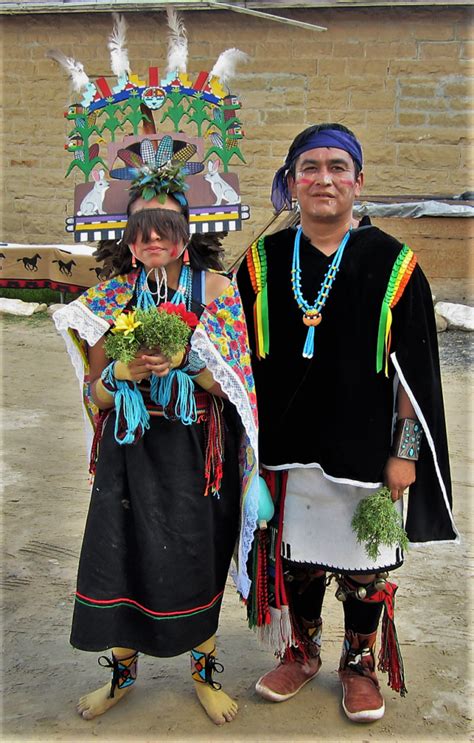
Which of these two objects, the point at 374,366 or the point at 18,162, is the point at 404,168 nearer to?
the point at 18,162

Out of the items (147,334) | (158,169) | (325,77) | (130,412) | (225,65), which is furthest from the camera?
(325,77)

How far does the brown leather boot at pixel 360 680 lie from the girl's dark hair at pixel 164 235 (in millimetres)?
1423

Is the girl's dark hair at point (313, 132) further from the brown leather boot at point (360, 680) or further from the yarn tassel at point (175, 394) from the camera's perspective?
the brown leather boot at point (360, 680)

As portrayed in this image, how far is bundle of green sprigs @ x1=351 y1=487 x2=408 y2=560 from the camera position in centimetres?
→ 257

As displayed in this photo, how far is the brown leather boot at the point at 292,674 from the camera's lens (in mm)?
2916

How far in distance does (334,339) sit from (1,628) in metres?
1.92

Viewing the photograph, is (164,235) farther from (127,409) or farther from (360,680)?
(360,680)

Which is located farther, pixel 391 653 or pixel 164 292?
pixel 391 653

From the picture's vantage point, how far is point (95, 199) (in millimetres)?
2754

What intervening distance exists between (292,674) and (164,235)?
5.40ft

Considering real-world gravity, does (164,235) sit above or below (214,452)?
above

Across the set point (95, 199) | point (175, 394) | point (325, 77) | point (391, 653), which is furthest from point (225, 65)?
point (325, 77)

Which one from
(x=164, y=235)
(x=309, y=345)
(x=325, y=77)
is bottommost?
(x=309, y=345)

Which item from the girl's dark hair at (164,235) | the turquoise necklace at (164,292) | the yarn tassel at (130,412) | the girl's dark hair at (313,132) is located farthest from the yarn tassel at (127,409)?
the girl's dark hair at (313,132)
